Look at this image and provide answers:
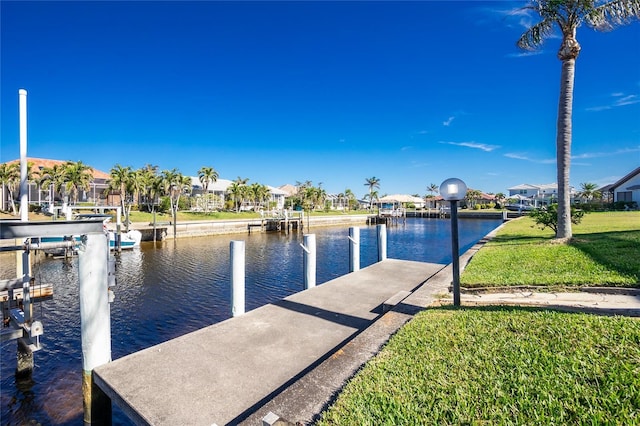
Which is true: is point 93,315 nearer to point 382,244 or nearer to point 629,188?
point 382,244

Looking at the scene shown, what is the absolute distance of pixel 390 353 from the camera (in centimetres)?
320

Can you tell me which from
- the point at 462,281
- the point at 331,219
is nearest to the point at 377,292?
the point at 462,281

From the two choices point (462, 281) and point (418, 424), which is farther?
point (462, 281)

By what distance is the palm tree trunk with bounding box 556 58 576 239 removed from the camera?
1052cm

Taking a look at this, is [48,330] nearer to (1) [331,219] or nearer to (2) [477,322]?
(2) [477,322]

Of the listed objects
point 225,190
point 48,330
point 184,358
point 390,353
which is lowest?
point 48,330

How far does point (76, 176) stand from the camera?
35.5m

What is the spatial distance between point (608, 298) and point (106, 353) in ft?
22.6

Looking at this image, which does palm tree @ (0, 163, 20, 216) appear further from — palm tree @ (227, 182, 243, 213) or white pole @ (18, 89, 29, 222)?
white pole @ (18, 89, 29, 222)

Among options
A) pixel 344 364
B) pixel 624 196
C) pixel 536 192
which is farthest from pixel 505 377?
pixel 536 192

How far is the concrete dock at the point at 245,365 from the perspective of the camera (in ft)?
9.30

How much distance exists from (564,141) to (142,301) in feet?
48.6

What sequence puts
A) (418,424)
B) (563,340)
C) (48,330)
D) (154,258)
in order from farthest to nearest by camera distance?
1. (154,258)
2. (48,330)
3. (563,340)
4. (418,424)

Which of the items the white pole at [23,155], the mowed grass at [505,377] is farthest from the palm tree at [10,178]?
the mowed grass at [505,377]
